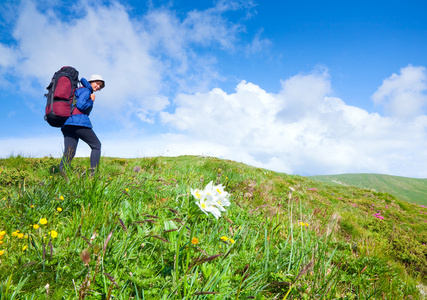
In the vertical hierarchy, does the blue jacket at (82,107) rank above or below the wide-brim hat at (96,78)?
below

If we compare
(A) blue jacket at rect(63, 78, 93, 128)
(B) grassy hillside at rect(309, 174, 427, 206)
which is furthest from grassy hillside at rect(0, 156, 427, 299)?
(B) grassy hillside at rect(309, 174, 427, 206)

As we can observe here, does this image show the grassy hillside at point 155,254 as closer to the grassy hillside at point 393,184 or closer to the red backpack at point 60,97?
the red backpack at point 60,97

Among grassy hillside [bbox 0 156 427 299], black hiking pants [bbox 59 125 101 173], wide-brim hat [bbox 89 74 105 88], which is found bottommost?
grassy hillside [bbox 0 156 427 299]

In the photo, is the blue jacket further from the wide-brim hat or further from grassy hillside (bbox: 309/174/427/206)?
grassy hillside (bbox: 309/174/427/206)

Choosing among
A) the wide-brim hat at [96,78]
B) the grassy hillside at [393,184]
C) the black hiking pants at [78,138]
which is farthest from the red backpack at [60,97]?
the grassy hillside at [393,184]

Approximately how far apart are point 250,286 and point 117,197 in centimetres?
225

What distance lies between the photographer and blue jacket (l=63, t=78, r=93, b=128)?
5453 millimetres

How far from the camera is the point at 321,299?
2.08 metres

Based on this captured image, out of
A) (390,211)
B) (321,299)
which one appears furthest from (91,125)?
(390,211)

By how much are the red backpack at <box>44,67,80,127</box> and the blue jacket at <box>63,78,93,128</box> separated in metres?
0.16

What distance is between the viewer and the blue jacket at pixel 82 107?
17.9 ft

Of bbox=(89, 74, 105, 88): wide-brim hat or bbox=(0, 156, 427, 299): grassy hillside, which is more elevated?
bbox=(89, 74, 105, 88): wide-brim hat

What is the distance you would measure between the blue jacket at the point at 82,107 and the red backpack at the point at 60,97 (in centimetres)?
16

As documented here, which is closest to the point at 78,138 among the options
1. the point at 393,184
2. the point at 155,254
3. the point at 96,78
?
the point at 96,78
